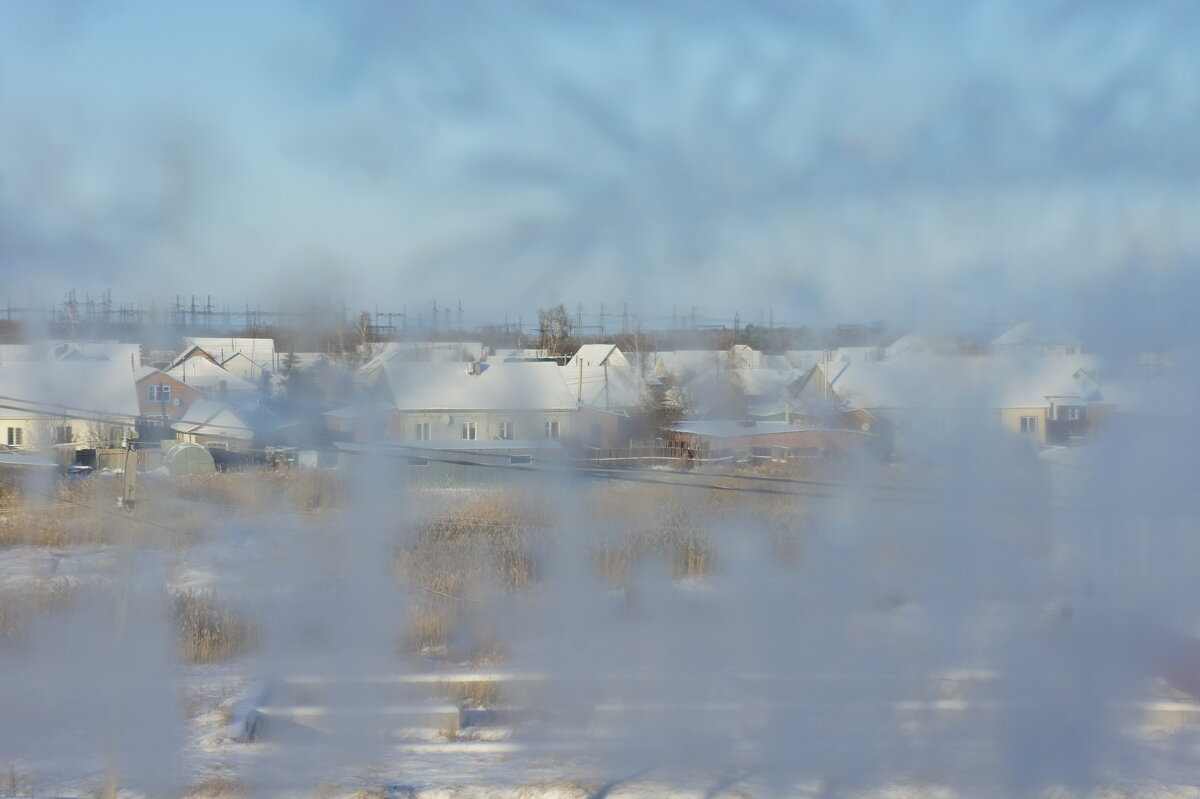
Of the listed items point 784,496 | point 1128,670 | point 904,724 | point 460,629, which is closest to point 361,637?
point 460,629

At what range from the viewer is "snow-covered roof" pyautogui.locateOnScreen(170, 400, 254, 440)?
7004 mm

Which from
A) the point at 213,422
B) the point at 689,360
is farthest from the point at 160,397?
the point at 689,360

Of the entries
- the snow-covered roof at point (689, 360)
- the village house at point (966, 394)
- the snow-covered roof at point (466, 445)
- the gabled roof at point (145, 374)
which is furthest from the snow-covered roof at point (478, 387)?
the village house at point (966, 394)

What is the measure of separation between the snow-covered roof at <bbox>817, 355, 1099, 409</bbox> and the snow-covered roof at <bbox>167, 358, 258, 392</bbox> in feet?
13.3

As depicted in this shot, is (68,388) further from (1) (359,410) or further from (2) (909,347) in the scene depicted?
(2) (909,347)

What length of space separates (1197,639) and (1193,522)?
1558mm

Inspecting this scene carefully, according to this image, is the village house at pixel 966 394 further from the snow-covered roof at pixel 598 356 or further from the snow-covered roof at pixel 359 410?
the snow-covered roof at pixel 359 410

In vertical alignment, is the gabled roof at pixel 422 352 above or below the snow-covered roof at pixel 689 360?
above

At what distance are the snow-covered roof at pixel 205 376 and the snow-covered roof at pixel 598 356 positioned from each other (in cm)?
233

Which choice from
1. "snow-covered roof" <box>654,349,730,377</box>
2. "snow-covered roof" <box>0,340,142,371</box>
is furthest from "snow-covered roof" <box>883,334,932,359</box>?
"snow-covered roof" <box>0,340,142,371</box>

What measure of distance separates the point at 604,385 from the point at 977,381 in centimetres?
238

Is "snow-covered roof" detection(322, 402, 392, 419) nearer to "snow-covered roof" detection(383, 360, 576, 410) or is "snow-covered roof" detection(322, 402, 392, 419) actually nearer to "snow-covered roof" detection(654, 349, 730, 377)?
"snow-covered roof" detection(383, 360, 576, 410)

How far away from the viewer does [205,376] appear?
21.7 feet

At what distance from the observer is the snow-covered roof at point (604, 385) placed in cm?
647
